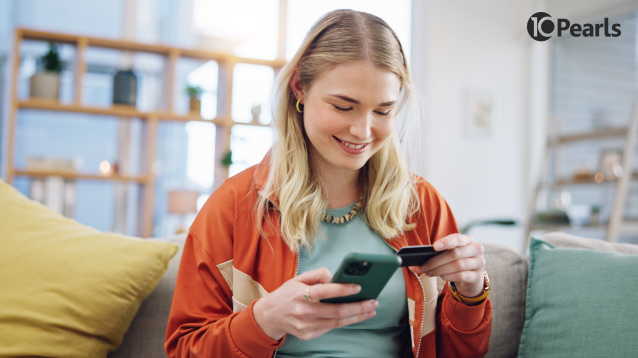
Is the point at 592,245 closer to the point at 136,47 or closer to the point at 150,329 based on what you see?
the point at 150,329

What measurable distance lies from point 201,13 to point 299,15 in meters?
0.87

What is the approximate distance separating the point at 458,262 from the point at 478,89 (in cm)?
459

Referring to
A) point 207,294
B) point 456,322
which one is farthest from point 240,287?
point 456,322

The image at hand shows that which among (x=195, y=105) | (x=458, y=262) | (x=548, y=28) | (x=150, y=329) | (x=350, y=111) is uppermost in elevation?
(x=548, y=28)

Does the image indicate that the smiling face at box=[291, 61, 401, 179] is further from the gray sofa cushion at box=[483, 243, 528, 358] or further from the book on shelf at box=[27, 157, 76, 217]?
the book on shelf at box=[27, 157, 76, 217]

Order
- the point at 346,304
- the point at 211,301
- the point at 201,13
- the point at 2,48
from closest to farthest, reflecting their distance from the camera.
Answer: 1. the point at 346,304
2. the point at 211,301
3. the point at 2,48
4. the point at 201,13

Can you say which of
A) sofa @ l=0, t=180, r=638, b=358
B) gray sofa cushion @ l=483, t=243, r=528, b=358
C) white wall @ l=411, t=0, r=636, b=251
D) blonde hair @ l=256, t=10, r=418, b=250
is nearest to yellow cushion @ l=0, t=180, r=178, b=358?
sofa @ l=0, t=180, r=638, b=358


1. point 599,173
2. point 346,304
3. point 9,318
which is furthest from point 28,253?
point 599,173

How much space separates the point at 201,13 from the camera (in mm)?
5371

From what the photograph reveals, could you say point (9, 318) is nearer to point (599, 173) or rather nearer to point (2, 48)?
point (599, 173)

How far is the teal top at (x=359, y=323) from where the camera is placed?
49.6 inches

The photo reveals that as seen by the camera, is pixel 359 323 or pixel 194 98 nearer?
pixel 359 323

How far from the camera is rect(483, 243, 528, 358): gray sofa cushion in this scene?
5.04 feet

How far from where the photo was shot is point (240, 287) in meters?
1.25
